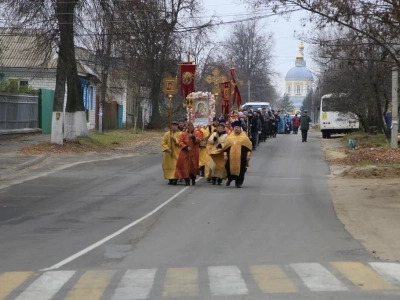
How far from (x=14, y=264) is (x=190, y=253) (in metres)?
2.32

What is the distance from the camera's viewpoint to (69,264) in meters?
10.8

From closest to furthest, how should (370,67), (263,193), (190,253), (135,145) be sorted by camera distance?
1. (190,253)
2. (263,193)
3. (370,67)
4. (135,145)

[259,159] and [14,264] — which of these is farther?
[259,159]

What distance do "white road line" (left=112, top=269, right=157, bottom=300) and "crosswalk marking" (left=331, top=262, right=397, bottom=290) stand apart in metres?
2.21

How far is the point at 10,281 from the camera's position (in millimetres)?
9656

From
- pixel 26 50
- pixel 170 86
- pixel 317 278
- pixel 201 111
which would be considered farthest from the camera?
pixel 26 50

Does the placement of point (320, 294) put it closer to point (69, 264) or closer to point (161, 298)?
point (161, 298)

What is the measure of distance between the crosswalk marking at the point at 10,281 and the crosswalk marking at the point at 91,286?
666mm

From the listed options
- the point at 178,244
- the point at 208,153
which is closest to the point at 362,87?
the point at 208,153

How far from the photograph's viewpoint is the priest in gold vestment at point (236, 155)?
21062mm

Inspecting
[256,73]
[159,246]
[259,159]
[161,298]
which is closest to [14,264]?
[159,246]

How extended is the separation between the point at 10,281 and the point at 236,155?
1188 cm

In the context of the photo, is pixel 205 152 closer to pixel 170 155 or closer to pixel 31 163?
pixel 170 155

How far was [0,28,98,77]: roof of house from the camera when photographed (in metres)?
32.3
